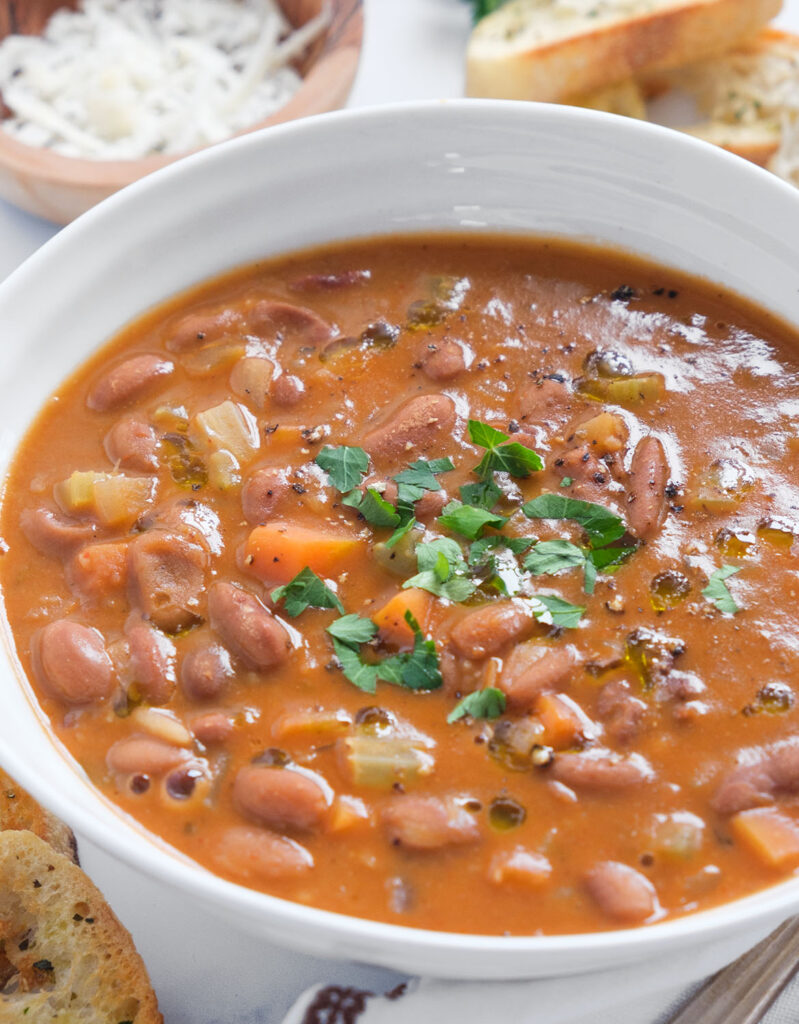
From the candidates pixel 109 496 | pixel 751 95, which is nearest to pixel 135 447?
pixel 109 496

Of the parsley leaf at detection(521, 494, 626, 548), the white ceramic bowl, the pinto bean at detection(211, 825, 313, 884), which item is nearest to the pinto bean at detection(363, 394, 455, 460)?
the parsley leaf at detection(521, 494, 626, 548)

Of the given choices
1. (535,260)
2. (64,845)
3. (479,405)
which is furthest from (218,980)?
(535,260)

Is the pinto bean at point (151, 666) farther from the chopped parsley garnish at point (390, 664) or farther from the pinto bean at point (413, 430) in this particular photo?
the pinto bean at point (413, 430)

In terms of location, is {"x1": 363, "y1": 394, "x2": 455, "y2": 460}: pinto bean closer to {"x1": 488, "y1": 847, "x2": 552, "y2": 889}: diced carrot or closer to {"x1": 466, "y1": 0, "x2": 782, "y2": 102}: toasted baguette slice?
Answer: {"x1": 488, "y1": 847, "x2": 552, "y2": 889}: diced carrot

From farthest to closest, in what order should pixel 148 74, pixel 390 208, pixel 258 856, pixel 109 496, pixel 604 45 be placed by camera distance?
pixel 148 74
pixel 604 45
pixel 390 208
pixel 109 496
pixel 258 856

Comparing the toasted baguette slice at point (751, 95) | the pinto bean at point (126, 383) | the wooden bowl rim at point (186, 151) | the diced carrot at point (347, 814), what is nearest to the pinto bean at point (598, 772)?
the diced carrot at point (347, 814)

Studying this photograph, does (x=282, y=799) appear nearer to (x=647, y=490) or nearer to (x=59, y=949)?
(x=59, y=949)

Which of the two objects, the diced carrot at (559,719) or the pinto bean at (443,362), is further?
the pinto bean at (443,362)

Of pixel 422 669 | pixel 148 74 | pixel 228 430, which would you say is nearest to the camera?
pixel 422 669
